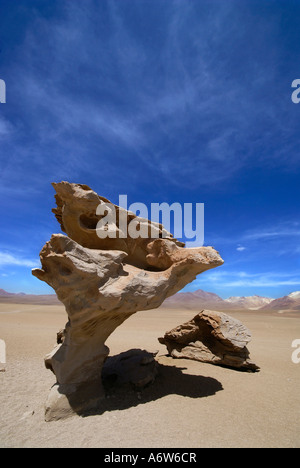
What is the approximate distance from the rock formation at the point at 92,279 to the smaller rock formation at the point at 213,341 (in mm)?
3265

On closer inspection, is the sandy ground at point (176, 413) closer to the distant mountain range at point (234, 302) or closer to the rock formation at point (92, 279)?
the rock formation at point (92, 279)

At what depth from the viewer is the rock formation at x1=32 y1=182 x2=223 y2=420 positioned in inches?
214

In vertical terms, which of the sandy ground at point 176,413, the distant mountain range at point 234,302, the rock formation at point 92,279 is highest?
the rock formation at point 92,279

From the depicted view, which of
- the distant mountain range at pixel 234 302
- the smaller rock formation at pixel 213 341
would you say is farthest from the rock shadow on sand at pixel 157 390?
the distant mountain range at pixel 234 302

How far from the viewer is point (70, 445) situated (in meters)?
4.49

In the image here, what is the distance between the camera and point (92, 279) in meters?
5.43

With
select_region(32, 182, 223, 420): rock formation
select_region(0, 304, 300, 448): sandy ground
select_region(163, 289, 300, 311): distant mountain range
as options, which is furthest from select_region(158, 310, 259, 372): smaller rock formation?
select_region(163, 289, 300, 311): distant mountain range

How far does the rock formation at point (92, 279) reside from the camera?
5.43 metres

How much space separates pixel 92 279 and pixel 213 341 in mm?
6633

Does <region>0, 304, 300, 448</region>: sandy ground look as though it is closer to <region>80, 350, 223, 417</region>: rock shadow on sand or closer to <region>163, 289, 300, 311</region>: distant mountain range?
<region>80, 350, 223, 417</region>: rock shadow on sand

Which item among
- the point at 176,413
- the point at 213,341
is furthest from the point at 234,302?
the point at 176,413
